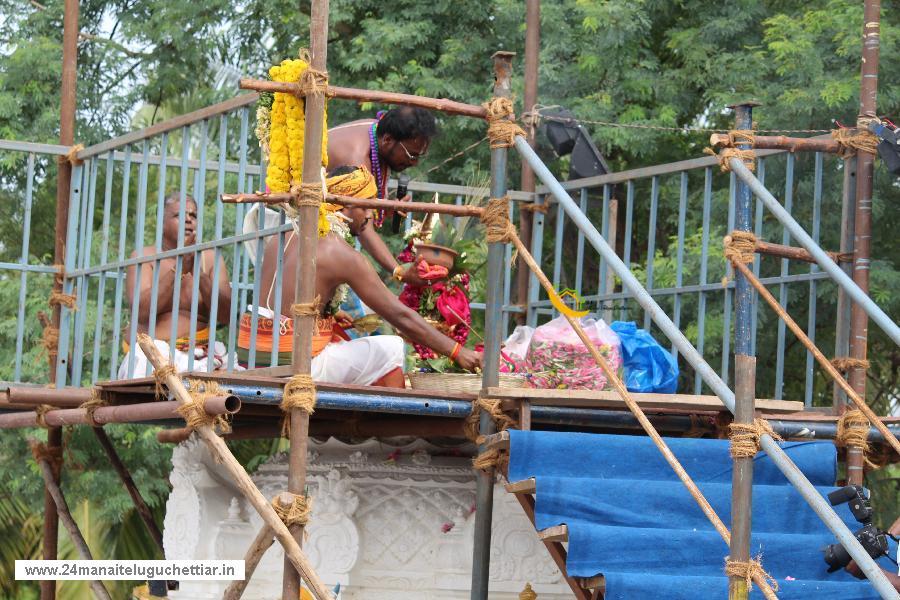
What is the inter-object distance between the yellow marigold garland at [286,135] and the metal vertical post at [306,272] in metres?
0.16

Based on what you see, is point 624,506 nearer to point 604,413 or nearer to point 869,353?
point 604,413

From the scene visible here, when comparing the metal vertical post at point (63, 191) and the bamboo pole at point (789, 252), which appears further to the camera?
the metal vertical post at point (63, 191)

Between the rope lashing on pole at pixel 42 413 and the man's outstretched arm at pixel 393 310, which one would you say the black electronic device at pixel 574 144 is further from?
the rope lashing on pole at pixel 42 413

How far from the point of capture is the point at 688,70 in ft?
40.6

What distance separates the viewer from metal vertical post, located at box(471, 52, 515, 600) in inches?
232

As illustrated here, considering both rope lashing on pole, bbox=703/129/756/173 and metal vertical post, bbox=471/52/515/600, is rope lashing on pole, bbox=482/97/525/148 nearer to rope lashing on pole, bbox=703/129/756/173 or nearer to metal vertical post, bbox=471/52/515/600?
metal vertical post, bbox=471/52/515/600

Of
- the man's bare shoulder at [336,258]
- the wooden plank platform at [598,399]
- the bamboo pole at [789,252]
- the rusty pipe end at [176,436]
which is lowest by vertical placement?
the rusty pipe end at [176,436]

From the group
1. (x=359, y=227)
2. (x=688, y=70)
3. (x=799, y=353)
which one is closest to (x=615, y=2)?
(x=688, y=70)

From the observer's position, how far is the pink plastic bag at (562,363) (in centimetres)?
627

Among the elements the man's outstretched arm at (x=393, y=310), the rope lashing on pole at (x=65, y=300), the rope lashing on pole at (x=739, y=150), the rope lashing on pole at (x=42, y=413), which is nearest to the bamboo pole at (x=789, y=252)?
the rope lashing on pole at (x=739, y=150)

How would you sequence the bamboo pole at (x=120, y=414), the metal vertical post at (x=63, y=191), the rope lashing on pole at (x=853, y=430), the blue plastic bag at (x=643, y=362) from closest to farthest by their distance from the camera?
1. the bamboo pole at (x=120, y=414)
2. the rope lashing on pole at (x=853, y=430)
3. the blue plastic bag at (x=643, y=362)
4. the metal vertical post at (x=63, y=191)

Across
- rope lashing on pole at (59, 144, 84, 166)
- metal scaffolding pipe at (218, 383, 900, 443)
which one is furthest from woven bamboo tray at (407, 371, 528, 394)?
rope lashing on pole at (59, 144, 84, 166)

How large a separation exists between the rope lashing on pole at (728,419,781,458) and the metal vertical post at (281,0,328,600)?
5.27ft

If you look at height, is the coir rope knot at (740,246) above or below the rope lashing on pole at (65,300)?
above
